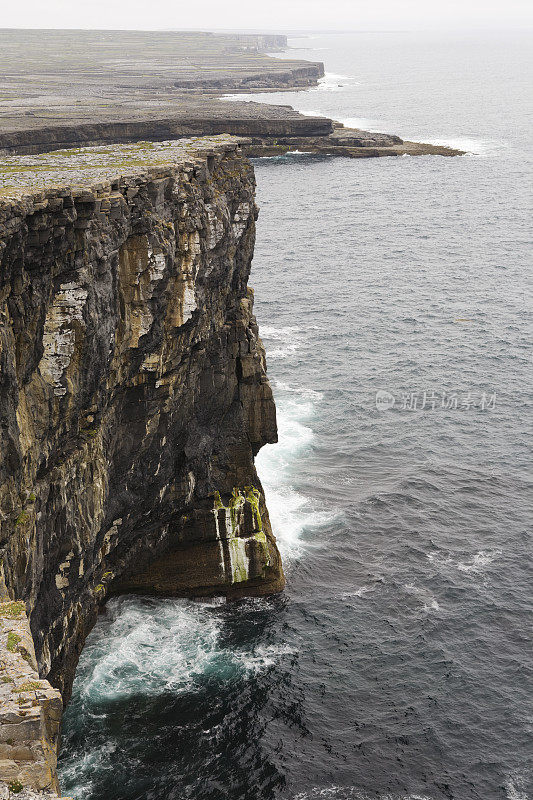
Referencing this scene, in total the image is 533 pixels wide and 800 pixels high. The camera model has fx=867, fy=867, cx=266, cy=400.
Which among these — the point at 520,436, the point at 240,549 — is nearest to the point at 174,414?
the point at 240,549

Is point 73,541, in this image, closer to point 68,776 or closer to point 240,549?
point 68,776

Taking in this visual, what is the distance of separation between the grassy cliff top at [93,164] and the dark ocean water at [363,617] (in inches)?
1143

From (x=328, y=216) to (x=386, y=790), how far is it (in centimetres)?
12956

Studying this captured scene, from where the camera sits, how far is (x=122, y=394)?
50562 mm

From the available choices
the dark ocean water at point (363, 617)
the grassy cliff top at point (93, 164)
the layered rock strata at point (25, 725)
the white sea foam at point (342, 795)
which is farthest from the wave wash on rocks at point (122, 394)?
the white sea foam at point (342, 795)

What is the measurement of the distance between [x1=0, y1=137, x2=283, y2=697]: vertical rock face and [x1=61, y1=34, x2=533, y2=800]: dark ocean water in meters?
4.32

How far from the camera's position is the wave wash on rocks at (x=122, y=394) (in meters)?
38.8

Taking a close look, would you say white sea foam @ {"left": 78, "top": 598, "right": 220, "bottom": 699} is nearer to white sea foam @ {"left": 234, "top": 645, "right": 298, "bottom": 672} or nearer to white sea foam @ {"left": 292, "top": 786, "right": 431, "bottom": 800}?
white sea foam @ {"left": 234, "top": 645, "right": 298, "bottom": 672}

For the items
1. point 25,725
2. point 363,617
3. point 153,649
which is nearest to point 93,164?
point 153,649

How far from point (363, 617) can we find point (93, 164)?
34.0 meters

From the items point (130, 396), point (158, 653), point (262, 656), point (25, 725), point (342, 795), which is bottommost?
point (342, 795)

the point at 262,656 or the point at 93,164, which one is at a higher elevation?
the point at 93,164

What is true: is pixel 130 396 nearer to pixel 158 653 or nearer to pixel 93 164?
pixel 93 164

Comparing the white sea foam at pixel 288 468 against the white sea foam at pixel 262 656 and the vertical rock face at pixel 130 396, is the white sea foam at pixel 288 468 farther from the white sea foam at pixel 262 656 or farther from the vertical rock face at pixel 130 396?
the white sea foam at pixel 262 656
